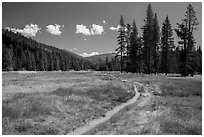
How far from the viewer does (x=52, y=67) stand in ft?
485

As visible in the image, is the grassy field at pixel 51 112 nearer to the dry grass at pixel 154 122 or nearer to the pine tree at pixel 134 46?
the dry grass at pixel 154 122

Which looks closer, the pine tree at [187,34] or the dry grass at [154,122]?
the dry grass at [154,122]

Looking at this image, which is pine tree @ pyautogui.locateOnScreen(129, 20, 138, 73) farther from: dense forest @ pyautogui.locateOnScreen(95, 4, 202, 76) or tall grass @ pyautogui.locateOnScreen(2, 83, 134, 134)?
tall grass @ pyautogui.locateOnScreen(2, 83, 134, 134)

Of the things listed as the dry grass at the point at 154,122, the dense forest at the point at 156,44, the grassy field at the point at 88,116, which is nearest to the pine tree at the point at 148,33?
the dense forest at the point at 156,44

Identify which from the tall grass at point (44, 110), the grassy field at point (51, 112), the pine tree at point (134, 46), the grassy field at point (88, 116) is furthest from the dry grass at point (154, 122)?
the pine tree at point (134, 46)

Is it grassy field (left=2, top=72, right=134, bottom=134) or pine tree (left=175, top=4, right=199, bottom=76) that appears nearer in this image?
grassy field (left=2, top=72, right=134, bottom=134)

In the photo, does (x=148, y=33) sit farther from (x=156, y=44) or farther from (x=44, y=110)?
(x=44, y=110)

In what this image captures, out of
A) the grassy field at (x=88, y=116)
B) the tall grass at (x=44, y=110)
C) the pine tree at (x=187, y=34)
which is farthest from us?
the pine tree at (x=187, y=34)

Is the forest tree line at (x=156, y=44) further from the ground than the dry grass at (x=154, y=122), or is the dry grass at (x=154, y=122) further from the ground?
the forest tree line at (x=156, y=44)

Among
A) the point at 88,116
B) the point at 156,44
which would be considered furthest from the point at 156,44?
the point at 88,116

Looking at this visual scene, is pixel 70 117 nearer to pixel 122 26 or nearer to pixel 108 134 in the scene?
pixel 108 134

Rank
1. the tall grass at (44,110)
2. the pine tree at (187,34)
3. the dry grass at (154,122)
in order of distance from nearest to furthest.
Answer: the dry grass at (154,122) < the tall grass at (44,110) < the pine tree at (187,34)

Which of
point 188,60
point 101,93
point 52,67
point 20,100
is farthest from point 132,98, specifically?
point 52,67

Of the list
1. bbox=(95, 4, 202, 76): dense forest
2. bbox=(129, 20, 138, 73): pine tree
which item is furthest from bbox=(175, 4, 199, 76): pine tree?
bbox=(129, 20, 138, 73): pine tree
